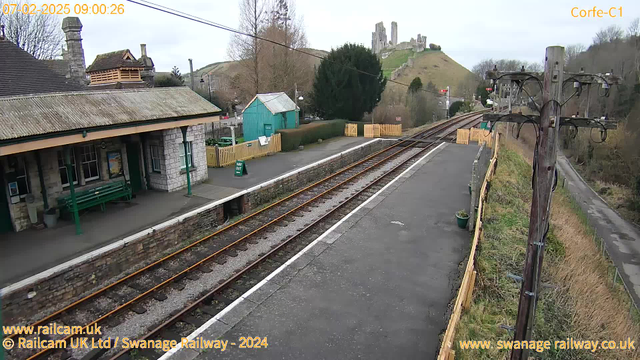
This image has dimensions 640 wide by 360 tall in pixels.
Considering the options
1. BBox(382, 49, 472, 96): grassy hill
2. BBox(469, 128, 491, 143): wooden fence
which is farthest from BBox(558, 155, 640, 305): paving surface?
BBox(382, 49, 472, 96): grassy hill

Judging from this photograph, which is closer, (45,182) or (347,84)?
(45,182)

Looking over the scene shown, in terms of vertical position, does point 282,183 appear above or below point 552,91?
below

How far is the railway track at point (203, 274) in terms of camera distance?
26.3ft

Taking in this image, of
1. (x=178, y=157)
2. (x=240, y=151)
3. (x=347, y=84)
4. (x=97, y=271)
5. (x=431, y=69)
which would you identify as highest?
(x=431, y=69)

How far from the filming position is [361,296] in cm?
838

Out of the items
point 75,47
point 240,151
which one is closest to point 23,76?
point 75,47

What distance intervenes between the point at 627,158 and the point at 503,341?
29084 millimetres

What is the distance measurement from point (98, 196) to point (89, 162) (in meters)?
1.32

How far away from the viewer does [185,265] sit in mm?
10422

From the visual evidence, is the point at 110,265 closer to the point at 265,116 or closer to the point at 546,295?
the point at 546,295

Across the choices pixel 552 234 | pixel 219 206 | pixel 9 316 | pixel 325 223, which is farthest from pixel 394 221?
pixel 9 316

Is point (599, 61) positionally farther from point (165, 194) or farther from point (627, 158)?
point (165, 194)

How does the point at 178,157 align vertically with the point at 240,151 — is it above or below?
above

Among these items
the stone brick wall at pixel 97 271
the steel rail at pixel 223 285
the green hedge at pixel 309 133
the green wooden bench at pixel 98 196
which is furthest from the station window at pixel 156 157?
the green hedge at pixel 309 133
